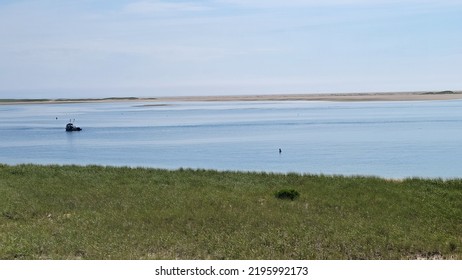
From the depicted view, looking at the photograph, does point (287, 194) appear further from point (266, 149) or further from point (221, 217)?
point (266, 149)

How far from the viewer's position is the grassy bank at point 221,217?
14.5 metres

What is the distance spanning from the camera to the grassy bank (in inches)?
572

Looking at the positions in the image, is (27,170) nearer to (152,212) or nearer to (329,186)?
(152,212)

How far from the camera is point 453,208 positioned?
20922mm

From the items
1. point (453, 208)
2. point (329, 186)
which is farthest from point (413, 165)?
point (453, 208)

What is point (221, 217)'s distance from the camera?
18.8 metres

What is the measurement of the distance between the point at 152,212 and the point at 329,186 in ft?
29.3

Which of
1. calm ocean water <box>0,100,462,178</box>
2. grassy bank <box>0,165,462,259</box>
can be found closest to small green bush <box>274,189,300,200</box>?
grassy bank <box>0,165,462,259</box>

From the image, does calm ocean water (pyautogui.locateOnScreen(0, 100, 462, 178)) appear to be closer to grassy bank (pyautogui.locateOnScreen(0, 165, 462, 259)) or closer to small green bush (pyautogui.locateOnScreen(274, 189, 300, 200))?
grassy bank (pyautogui.locateOnScreen(0, 165, 462, 259))

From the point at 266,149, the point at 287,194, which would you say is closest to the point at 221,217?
the point at 287,194

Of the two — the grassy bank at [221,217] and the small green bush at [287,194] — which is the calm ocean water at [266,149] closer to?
the grassy bank at [221,217]

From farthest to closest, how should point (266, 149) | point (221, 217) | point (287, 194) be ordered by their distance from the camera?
point (266, 149), point (287, 194), point (221, 217)

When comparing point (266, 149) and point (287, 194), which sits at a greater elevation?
point (287, 194)

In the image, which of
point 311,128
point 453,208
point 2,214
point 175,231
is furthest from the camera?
point 311,128
